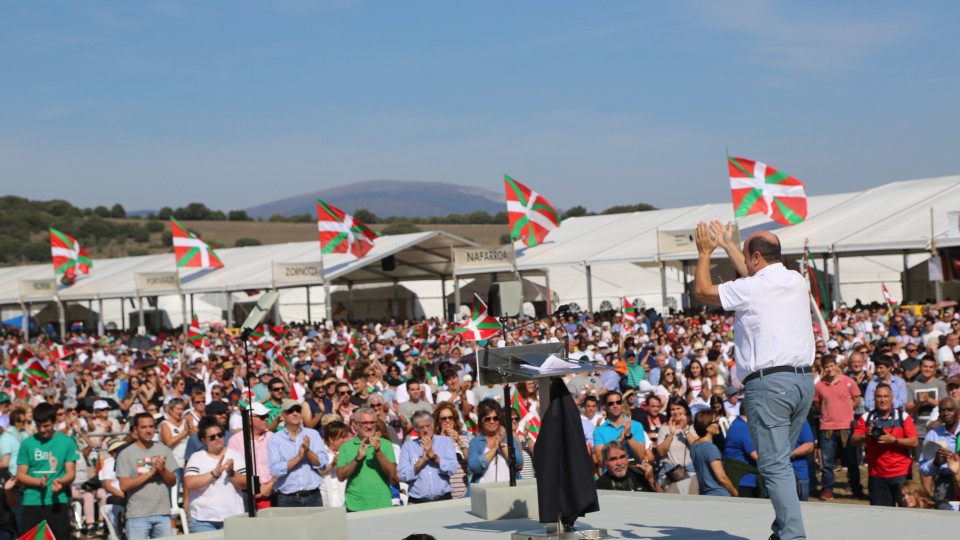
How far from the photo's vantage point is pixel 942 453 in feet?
30.0

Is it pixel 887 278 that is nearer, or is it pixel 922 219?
pixel 922 219

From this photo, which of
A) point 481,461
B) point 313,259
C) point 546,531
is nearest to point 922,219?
point 313,259

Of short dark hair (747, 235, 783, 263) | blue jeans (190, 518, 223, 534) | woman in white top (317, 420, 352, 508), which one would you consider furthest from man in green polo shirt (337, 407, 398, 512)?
short dark hair (747, 235, 783, 263)

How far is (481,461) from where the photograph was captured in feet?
31.9

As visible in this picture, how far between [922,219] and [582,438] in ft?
87.1

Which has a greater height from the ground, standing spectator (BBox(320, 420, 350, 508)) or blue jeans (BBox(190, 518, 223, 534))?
standing spectator (BBox(320, 420, 350, 508))

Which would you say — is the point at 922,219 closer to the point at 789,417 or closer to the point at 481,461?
the point at 481,461

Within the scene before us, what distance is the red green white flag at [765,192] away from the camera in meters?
32.7

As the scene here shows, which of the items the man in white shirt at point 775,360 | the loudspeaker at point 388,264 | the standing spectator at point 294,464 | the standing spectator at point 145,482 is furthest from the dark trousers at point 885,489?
the loudspeaker at point 388,264

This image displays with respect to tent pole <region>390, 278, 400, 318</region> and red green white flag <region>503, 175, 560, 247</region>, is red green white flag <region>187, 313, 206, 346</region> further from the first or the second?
tent pole <region>390, 278, 400, 318</region>

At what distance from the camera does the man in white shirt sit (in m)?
5.76

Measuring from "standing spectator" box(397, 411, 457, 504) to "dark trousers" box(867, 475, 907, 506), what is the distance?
11.1 ft

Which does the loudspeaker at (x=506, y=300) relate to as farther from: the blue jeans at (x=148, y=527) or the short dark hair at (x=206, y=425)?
the blue jeans at (x=148, y=527)

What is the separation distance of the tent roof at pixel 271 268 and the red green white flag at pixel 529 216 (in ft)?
12.1
